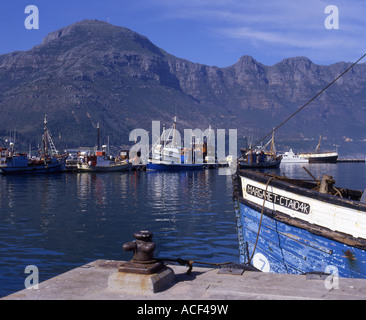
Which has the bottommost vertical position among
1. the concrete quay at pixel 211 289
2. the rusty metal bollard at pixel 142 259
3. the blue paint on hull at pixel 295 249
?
the blue paint on hull at pixel 295 249

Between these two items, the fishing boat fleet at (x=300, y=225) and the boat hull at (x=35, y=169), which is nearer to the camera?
the fishing boat fleet at (x=300, y=225)

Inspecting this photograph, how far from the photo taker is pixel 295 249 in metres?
11.1

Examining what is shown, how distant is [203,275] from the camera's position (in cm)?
738

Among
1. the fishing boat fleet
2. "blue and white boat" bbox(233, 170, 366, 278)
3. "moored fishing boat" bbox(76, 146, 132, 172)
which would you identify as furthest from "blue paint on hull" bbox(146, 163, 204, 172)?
"blue and white boat" bbox(233, 170, 366, 278)

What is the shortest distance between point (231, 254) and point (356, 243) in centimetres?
956

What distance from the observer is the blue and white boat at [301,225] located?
966cm

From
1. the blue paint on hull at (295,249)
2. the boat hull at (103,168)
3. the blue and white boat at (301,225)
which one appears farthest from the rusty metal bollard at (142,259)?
the boat hull at (103,168)

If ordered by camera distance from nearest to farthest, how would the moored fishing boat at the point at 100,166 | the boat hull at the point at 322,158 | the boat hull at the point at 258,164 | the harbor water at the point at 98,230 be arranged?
the harbor water at the point at 98,230 < the moored fishing boat at the point at 100,166 < the boat hull at the point at 258,164 < the boat hull at the point at 322,158

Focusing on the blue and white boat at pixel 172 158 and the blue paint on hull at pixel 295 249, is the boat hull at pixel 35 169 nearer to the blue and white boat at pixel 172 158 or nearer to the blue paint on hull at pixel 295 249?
the blue and white boat at pixel 172 158

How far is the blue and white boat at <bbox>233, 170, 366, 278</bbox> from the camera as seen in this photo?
9.66m

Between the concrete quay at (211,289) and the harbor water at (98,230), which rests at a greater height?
the concrete quay at (211,289)

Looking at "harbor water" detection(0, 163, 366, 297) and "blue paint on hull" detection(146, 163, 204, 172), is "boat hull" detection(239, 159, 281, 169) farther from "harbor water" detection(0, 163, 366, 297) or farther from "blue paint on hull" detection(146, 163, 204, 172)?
"harbor water" detection(0, 163, 366, 297)

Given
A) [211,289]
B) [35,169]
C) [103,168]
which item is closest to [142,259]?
[211,289]
